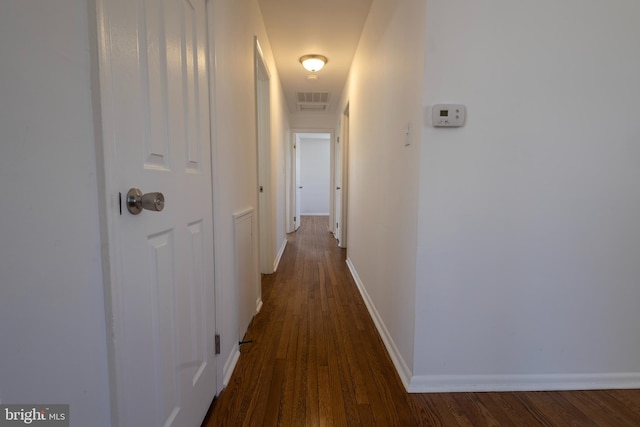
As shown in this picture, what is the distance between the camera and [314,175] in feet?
28.9

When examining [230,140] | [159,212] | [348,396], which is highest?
[230,140]

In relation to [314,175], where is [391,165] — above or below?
below

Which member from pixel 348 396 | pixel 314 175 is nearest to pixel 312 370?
pixel 348 396

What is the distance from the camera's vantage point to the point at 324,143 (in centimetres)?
864

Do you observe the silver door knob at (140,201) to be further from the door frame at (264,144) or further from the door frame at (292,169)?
the door frame at (292,169)

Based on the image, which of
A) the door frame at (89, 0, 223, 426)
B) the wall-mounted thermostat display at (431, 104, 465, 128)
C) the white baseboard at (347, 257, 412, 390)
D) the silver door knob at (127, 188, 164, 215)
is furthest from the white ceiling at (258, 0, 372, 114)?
the white baseboard at (347, 257, 412, 390)

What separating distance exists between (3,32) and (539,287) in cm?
194

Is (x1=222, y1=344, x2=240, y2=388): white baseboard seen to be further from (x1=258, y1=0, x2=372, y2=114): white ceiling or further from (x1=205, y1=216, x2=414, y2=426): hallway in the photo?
(x1=258, y1=0, x2=372, y2=114): white ceiling

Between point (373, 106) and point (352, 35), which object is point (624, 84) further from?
point (352, 35)

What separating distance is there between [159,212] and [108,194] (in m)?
0.23

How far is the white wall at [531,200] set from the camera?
4.26 feet

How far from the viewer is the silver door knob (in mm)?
681

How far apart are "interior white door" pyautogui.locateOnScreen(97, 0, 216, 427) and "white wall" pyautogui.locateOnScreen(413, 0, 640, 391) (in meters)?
0.98

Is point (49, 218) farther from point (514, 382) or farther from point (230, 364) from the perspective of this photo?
point (514, 382)
